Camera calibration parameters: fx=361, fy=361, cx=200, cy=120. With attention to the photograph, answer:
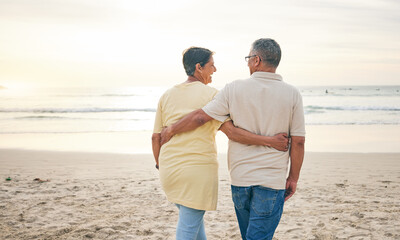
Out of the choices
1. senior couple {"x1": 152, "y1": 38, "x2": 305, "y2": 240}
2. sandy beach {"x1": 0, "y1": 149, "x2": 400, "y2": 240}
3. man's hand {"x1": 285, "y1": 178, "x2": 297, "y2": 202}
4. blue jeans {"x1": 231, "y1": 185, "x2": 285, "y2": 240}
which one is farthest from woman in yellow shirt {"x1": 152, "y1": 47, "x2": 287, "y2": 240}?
sandy beach {"x1": 0, "y1": 149, "x2": 400, "y2": 240}

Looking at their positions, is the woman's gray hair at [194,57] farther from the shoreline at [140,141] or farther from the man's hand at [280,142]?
the shoreline at [140,141]

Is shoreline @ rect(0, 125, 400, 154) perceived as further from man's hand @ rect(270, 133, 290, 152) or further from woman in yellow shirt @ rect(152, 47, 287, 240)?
man's hand @ rect(270, 133, 290, 152)

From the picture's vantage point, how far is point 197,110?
2236 mm

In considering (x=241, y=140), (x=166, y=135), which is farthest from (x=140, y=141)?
(x=241, y=140)

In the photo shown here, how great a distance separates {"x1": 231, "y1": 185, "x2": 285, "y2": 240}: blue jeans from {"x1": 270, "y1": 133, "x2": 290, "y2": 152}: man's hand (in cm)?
26

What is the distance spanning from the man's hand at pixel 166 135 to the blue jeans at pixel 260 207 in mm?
531

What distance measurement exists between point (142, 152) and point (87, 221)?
5507 millimetres

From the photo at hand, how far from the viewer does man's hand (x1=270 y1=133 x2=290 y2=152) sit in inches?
84.7

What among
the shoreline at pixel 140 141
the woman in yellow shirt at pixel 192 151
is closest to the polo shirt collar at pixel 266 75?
the woman in yellow shirt at pixel 192 151

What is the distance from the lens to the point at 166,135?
237 cm

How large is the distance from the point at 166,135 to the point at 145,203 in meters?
2.99

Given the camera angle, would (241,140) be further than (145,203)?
No

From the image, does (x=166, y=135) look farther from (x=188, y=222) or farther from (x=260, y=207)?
(x=260, y=207)

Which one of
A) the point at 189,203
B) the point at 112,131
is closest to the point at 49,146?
the point at 112,131
